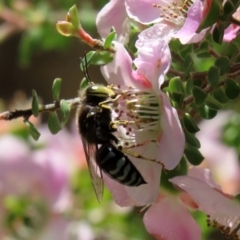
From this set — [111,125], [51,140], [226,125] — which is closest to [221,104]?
[111,125]

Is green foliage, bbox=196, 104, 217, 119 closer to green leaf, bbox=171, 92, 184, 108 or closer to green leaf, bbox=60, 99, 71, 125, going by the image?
green leaf, bbox=171, 92, 184, 108

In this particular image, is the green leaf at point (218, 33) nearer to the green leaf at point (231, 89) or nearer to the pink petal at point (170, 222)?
the green leaf at point (231, 89)

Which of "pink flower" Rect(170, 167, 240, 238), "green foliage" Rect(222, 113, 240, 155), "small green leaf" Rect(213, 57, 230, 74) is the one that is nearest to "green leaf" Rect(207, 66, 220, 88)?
"small green leaf" Rect(213, 57, 230, 74)

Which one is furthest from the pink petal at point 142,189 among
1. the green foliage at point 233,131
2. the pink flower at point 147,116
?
the green foliage at point 233,131

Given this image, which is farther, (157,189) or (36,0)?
(36,0)

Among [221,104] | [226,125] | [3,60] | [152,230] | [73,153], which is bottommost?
[3,60]

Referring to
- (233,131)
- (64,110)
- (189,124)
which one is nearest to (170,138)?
(189,124)

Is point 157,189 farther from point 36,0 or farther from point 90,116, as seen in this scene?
point 36,0
